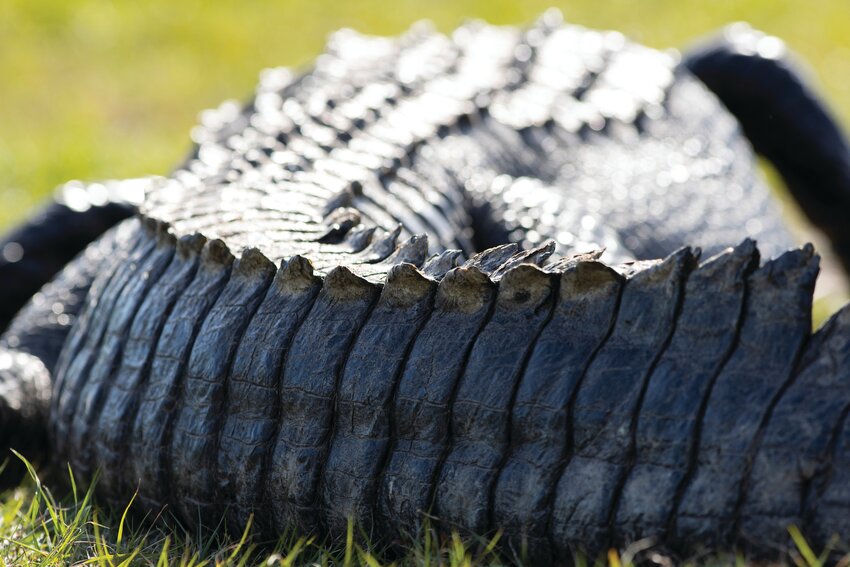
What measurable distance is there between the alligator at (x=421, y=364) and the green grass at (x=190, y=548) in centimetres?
3

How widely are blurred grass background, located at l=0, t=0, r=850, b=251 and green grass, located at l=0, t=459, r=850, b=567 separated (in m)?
3.02

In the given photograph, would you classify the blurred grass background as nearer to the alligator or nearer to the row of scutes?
the alligator

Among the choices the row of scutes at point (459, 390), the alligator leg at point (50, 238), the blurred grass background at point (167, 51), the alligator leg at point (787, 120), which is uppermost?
Answer: the blurred grass background at point (167, 51)

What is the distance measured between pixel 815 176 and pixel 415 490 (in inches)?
114

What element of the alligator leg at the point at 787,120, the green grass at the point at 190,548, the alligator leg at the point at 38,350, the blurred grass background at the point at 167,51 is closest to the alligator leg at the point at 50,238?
the alligator leg at the point at 38,350

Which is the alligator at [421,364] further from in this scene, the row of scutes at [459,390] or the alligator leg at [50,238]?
the alligator leg at [50,238]

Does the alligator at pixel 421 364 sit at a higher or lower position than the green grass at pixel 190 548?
higher

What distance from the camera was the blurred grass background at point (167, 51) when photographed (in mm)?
5527

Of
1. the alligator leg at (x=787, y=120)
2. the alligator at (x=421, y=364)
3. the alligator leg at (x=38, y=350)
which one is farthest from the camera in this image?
the alligator leg at (x=787, y=120)

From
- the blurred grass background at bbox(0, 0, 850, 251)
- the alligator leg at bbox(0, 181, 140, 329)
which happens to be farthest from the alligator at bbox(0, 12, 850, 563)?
the blurred grass background at bbox(0, 0, 850, 251)

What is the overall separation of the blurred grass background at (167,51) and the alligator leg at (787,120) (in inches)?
65.7

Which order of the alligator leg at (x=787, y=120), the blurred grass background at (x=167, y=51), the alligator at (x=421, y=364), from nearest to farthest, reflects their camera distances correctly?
the alligator at (x=421, y=364) → the alligator leg at (x=787, y=120) → the blurred grass background at (x=167, y=51)

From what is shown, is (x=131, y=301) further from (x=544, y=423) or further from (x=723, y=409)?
(x=723, y=409)

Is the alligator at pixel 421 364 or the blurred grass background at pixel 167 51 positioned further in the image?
the blurred grass background at pixel 167 51
